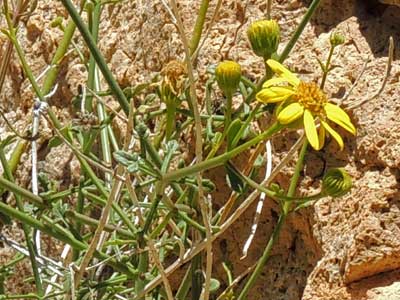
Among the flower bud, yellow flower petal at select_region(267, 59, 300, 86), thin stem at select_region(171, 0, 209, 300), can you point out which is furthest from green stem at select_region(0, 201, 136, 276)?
yellow flower petal at select_region(267, 59, 300, 86)

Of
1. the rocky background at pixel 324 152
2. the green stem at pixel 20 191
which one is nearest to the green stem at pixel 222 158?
the green stem at pixel 20 191

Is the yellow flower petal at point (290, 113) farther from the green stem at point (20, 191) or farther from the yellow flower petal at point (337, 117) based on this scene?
the green stem at point (20, 191)

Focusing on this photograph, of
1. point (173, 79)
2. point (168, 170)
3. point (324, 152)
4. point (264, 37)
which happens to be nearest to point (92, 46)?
point (173, 79)

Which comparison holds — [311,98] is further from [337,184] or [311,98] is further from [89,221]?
[89,221]

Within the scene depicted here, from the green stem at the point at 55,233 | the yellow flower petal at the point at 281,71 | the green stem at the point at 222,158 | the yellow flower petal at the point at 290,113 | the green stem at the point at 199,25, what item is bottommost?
the green stem at the point at 55,233

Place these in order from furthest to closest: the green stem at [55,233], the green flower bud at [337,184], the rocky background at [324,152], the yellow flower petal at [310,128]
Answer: the rocky background at [324,152] → the green stem at [55,233] → the green flower bud at [337,184] → the yellow flower petal at [310,128]

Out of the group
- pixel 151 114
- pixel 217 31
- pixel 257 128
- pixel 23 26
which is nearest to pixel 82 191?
pixel 151 114
